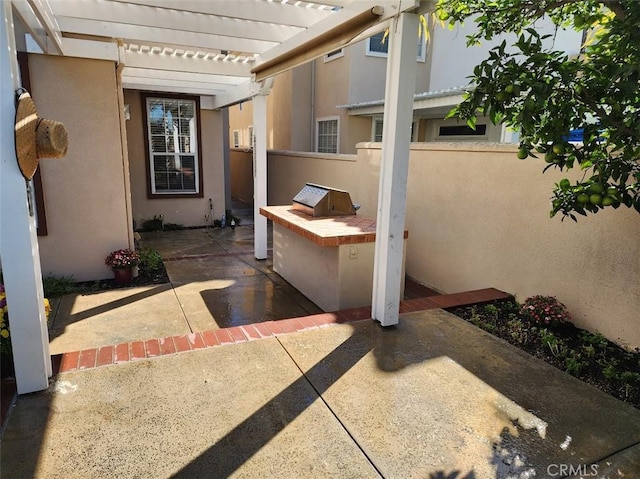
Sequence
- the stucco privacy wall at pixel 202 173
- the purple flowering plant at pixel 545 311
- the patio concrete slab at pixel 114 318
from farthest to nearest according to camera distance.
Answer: the stucco privacy wall at pixel 202 173 → the patio concrete slab at pixel 114 318 → the purple flowering plant at pixel 545 311

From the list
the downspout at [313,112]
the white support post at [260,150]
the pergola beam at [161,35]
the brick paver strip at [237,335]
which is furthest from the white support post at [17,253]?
the downspout at [313,112]

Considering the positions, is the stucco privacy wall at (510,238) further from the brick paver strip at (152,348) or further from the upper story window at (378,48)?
the upper story window at (378,48)

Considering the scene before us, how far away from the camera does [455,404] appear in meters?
2.75

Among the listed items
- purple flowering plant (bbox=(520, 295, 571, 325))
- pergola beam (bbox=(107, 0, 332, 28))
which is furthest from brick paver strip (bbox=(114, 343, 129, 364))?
purple flowering plant (bbox=(520, 295, 571, 325))

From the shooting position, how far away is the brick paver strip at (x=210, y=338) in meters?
3.12

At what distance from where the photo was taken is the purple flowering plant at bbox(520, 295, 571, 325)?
383 cm

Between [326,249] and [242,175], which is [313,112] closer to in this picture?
[242,175]

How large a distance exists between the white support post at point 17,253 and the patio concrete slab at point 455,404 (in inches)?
68.1

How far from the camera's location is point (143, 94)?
9336mm

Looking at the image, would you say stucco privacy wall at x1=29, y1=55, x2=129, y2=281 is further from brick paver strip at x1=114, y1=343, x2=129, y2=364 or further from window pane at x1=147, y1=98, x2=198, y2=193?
window pane at x1=147, y1=98, x2=198, y2=193

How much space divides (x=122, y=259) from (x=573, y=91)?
5.55 m

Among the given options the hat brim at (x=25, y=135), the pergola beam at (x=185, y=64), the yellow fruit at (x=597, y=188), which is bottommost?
the yellow fruit at (x=597, y=188)

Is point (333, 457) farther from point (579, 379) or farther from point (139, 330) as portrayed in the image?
point (139, 330)

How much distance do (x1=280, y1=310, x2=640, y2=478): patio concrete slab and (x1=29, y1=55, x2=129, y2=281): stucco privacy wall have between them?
3774 millimetres
